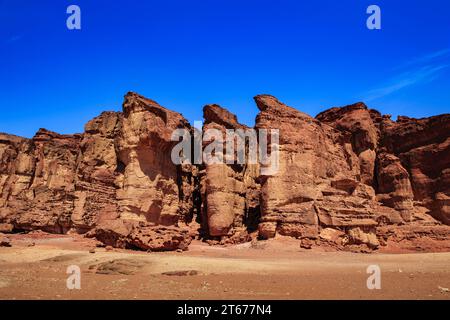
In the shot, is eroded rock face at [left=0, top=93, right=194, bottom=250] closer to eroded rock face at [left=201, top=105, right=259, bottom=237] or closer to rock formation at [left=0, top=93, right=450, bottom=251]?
rock formation at [left=0, top=93, right=450, bottom=251]

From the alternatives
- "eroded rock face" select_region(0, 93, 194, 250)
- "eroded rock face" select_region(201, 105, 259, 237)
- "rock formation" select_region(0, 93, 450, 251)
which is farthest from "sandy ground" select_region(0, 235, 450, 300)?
"eroded rock face" select_region(201, 105, 259, 237)

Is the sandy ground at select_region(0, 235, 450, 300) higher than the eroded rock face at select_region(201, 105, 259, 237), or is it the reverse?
the eroded rock face at select_region(201, 105, 259, 237)

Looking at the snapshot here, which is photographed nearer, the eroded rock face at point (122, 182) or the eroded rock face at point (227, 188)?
the eroded rock face at point (227, 188)

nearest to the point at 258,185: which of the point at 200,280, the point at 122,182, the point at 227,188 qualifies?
the point at 227,188

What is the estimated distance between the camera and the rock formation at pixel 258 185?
2427cm

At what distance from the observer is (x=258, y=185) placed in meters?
34.4

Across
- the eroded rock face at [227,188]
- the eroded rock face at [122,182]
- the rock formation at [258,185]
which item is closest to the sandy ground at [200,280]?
the rock formation at [258,185]

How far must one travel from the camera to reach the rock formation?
24266mm

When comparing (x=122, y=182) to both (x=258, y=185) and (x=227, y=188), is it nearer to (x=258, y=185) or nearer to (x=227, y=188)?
(x=227, y=188)

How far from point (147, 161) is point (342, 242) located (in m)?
14.3

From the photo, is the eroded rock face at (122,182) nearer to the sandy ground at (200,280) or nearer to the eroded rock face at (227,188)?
the eroded rock face at (227,188)

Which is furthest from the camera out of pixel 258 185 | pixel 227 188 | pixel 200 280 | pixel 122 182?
pixel 258 185

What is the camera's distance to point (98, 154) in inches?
1217
